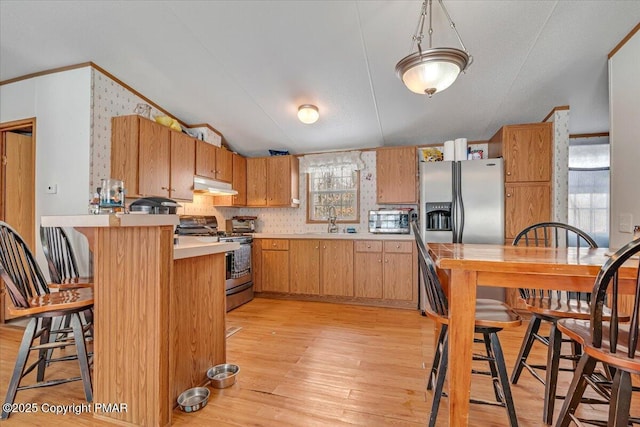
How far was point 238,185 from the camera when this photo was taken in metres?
4.49

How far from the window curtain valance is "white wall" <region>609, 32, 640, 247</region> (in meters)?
2.67

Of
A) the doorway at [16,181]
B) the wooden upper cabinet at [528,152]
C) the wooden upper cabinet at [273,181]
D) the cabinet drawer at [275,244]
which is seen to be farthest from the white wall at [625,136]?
the doorway at [16,181]

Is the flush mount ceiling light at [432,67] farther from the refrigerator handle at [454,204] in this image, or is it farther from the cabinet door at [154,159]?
the cabinet door at [154,159]

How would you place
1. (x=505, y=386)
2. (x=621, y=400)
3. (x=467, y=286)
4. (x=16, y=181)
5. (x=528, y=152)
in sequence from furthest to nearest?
(x=528, y=152), (x=16, y=181), (x=505, y=386), (x=467, y=286), (x=621, y=400)

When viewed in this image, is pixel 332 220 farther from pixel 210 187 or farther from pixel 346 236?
pixel 210 187

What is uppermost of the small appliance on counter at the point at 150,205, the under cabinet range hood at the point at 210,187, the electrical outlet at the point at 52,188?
the under cabinet range hood at the point at 210,187

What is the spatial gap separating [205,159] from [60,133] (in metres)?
1.41

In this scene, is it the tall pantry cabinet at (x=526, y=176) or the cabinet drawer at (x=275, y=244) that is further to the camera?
the cabinet drawer at (x=275, y=244)

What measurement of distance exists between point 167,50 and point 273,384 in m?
3.00

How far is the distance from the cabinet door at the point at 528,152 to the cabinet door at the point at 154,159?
3828mm

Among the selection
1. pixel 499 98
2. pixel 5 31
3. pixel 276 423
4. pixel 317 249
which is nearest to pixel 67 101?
pixel 5 31

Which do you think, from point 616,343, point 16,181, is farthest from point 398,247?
point 16,181

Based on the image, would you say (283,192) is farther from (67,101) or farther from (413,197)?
(67,101)

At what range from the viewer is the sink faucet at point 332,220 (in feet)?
14.7
